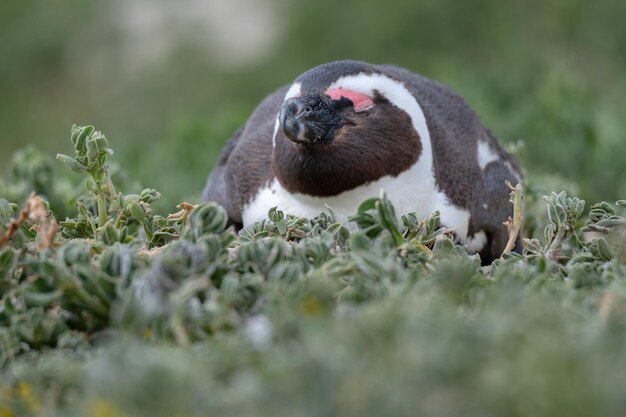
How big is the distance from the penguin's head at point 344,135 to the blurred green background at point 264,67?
2.50 ft

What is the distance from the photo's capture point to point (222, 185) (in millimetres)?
4164

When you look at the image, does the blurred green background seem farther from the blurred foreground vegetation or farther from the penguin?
the blurred foreground vegetation

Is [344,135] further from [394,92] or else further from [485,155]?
[485,155]

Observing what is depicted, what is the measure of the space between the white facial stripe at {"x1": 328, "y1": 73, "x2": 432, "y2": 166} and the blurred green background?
2.07 ft

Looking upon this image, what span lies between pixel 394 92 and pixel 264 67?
727 cm

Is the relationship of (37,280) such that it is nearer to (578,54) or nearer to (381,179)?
(381,179)

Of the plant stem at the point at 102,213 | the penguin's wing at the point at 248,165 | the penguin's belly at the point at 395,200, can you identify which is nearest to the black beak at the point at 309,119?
the penguin's belly at the point at 395,200

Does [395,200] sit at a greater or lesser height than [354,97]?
lesser

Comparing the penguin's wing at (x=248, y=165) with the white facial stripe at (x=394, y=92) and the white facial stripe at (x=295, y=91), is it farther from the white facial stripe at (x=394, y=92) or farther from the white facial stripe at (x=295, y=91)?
the white facial stripe at (x=394, y=92)

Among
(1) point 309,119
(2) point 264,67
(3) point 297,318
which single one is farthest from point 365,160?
(2) point 264,67

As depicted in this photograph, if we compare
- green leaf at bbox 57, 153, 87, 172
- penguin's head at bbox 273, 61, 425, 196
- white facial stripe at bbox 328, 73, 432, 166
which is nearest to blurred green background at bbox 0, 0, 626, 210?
white facial stripe at bbox 328, 73, 432, 166

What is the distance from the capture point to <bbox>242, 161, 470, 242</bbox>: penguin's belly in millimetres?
3637

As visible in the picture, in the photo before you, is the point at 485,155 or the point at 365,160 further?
the point at 485,155

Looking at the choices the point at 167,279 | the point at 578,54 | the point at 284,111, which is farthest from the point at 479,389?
the point at 578,54
